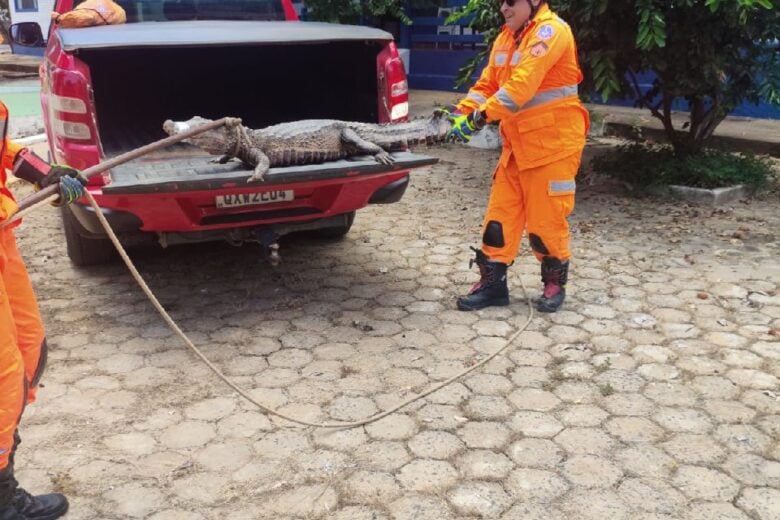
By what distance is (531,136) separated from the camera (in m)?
3.73

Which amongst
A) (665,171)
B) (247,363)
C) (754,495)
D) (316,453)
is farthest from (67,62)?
(665,171)

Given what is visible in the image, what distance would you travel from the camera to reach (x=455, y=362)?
346cm

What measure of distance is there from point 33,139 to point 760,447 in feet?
26.7

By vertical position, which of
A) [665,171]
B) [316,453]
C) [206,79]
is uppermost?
[206,79]

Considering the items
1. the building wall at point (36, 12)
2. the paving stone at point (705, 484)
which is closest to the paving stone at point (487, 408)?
the paving stone at point (705, 484)

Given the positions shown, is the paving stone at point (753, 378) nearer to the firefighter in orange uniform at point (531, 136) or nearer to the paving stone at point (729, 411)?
the paving stone at point (729, 411)

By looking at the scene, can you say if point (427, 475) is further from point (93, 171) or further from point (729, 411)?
point (93, 171)

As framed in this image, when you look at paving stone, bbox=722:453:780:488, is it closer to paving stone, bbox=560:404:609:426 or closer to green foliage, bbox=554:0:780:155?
paving stone, bbox=560:404:609:426

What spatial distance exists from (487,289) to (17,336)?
94.3 inches

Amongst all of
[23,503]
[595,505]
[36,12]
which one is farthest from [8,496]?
[36,12]

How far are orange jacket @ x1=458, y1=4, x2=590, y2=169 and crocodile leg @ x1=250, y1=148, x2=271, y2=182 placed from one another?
1088 millimetres

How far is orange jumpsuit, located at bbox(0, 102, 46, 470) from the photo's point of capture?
7.27 ft

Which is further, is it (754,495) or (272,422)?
(272,422)

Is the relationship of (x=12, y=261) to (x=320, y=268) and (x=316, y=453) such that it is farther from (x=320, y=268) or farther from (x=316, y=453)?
(x=320, y=268)
